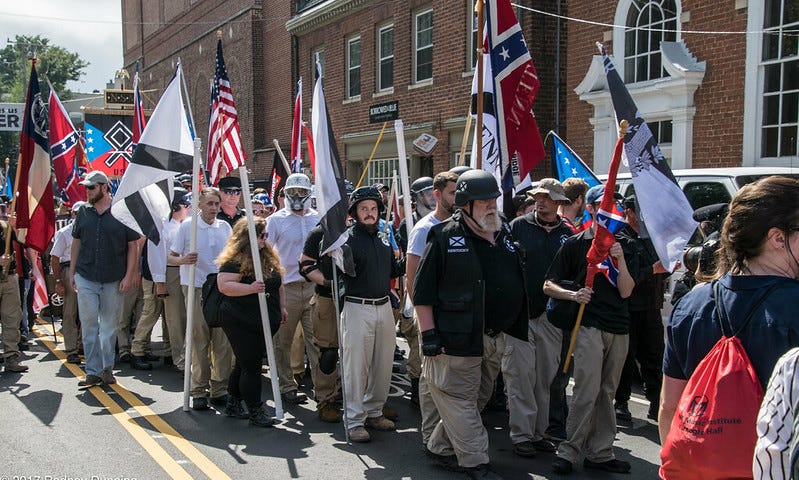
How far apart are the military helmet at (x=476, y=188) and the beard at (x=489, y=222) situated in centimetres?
14

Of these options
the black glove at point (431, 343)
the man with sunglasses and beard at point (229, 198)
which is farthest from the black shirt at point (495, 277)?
the man with sunglasses and beard at point (229, 198)

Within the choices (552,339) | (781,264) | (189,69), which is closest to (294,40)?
(189,69)

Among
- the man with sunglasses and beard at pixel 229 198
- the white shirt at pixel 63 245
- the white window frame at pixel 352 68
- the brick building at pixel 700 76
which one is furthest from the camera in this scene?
the white window frame at pixel 352 68

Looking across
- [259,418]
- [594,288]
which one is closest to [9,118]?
[259,418]

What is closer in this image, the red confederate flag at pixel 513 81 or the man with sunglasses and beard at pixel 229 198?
the red confederate flag at pixel 513 81

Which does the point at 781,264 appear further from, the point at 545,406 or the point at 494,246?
the point at 545,406

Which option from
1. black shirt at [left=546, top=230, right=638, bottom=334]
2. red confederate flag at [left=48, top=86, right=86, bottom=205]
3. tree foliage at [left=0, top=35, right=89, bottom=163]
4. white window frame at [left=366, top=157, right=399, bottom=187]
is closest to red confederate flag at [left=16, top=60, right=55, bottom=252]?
red confederate flag at [left=48, top=86, right=86, bottom=205]

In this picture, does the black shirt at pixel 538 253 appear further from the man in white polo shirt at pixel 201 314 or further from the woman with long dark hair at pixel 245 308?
the man in white polo shirt at pixel 201 314

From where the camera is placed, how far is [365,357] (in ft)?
20.3

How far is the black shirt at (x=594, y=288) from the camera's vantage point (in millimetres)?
5125

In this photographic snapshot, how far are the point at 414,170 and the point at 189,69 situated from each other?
1815cm

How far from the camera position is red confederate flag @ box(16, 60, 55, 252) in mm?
8789

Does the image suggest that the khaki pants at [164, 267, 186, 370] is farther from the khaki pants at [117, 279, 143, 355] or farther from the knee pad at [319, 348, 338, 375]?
the knee pad at [319, 348, 338, 375]

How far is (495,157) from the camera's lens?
678cm
